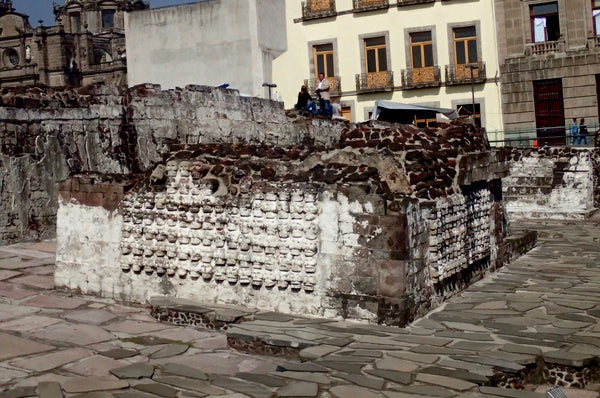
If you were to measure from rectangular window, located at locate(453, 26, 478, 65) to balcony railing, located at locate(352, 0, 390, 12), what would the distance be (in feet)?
8.75

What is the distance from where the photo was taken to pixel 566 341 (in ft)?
18.4

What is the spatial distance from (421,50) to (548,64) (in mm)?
4424

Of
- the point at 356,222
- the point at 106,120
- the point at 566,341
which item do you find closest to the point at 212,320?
the point at 356,222

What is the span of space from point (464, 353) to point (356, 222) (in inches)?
57.1


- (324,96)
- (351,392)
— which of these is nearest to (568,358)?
(351,392)

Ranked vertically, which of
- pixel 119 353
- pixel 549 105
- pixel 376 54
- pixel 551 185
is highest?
pixel 376 54

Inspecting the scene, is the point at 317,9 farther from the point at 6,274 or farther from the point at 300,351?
the point at 300,351

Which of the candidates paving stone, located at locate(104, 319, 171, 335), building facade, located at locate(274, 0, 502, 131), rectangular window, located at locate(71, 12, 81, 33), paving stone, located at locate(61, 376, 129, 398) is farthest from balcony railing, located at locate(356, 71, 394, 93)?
rectangular window, located at locate(71, 12, 81, 33)

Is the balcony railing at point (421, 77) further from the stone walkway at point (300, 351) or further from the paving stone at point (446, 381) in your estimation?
the paving stone at point (446, 381)

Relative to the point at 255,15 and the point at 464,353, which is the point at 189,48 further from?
the point at 464,353

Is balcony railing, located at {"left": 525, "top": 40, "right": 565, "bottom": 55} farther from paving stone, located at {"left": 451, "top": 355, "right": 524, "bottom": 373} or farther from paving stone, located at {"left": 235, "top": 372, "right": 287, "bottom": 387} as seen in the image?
paving stone, located at {"left": 235, "top": 372, "right": 287, "bottom": 387}

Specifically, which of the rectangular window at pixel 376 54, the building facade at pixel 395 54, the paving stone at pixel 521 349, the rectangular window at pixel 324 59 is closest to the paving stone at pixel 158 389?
the paving stone at pixel 521 349

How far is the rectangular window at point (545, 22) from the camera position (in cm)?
2538

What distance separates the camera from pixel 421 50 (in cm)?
2717
